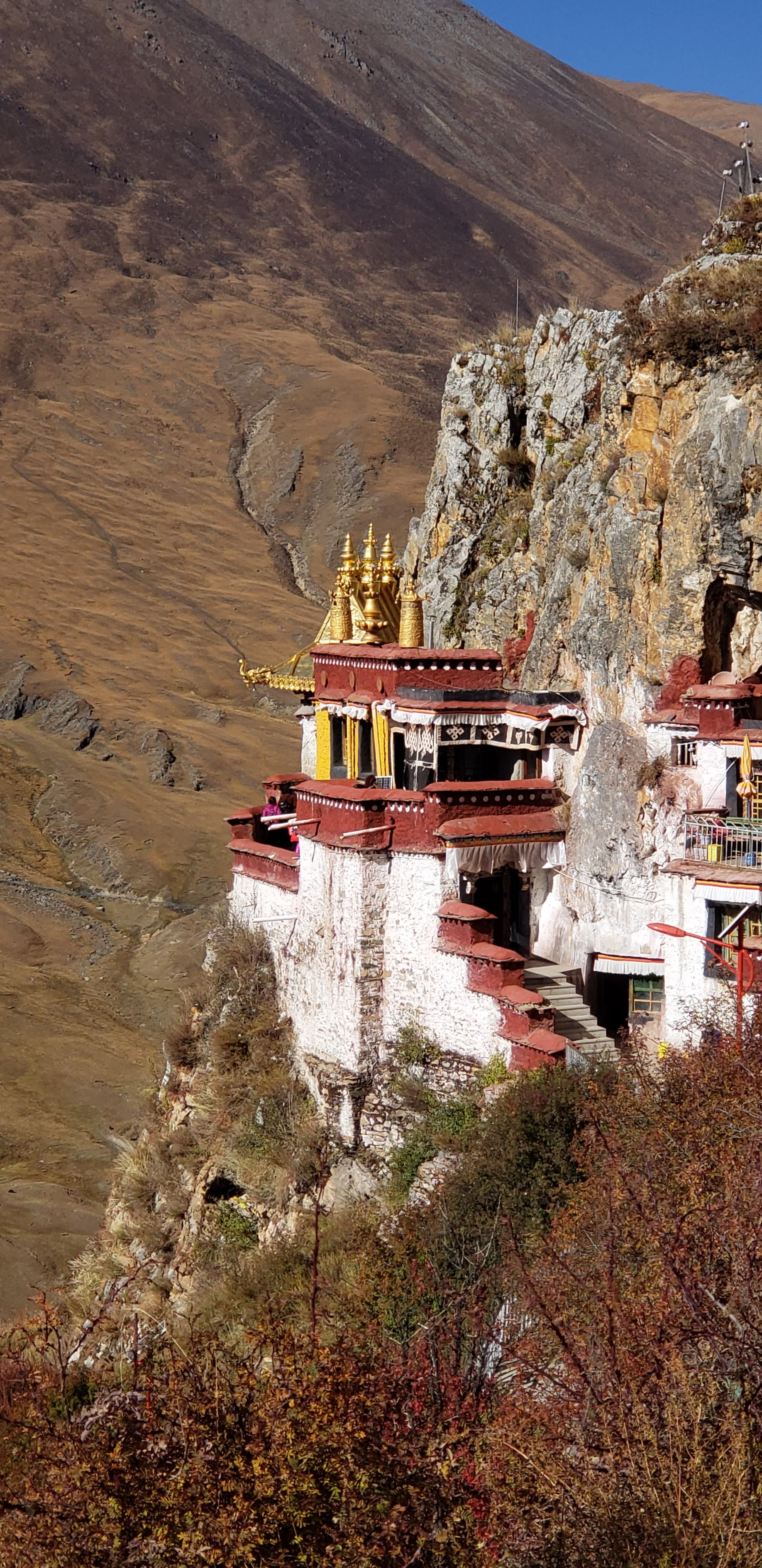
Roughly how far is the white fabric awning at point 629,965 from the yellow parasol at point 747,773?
234 centimetres

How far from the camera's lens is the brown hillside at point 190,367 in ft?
138

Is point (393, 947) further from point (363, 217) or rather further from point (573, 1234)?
point (363, 217)

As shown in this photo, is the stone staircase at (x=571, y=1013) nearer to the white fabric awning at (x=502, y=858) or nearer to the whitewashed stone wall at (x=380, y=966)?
the whitewashed stone wall at (x=380, y=966)

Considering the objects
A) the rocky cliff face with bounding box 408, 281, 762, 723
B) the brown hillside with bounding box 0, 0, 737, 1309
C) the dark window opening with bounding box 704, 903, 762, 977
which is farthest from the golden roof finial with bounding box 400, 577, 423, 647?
the brown hillside with bounding box 0, 0, 737, 1309

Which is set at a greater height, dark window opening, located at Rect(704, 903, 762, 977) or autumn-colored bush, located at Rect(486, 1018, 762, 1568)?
dark window opening, located at Rect(704, 903, 762, 977)

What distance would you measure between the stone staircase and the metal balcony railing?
95.5 inches

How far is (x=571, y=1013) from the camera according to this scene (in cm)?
1909

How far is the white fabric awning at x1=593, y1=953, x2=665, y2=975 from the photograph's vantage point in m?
19.2

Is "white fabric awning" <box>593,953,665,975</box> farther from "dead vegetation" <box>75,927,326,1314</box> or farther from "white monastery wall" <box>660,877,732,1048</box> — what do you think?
"dead vegetation" <box>75,927,326,1314</box>

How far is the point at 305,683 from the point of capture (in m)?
27.2

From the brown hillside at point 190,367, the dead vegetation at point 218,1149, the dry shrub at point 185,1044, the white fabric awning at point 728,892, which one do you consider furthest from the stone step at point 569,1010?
the brown hillside at point 190,367

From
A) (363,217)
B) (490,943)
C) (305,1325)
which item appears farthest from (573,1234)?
(363,217)

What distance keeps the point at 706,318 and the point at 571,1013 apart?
8583 mm

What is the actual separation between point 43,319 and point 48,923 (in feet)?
221
